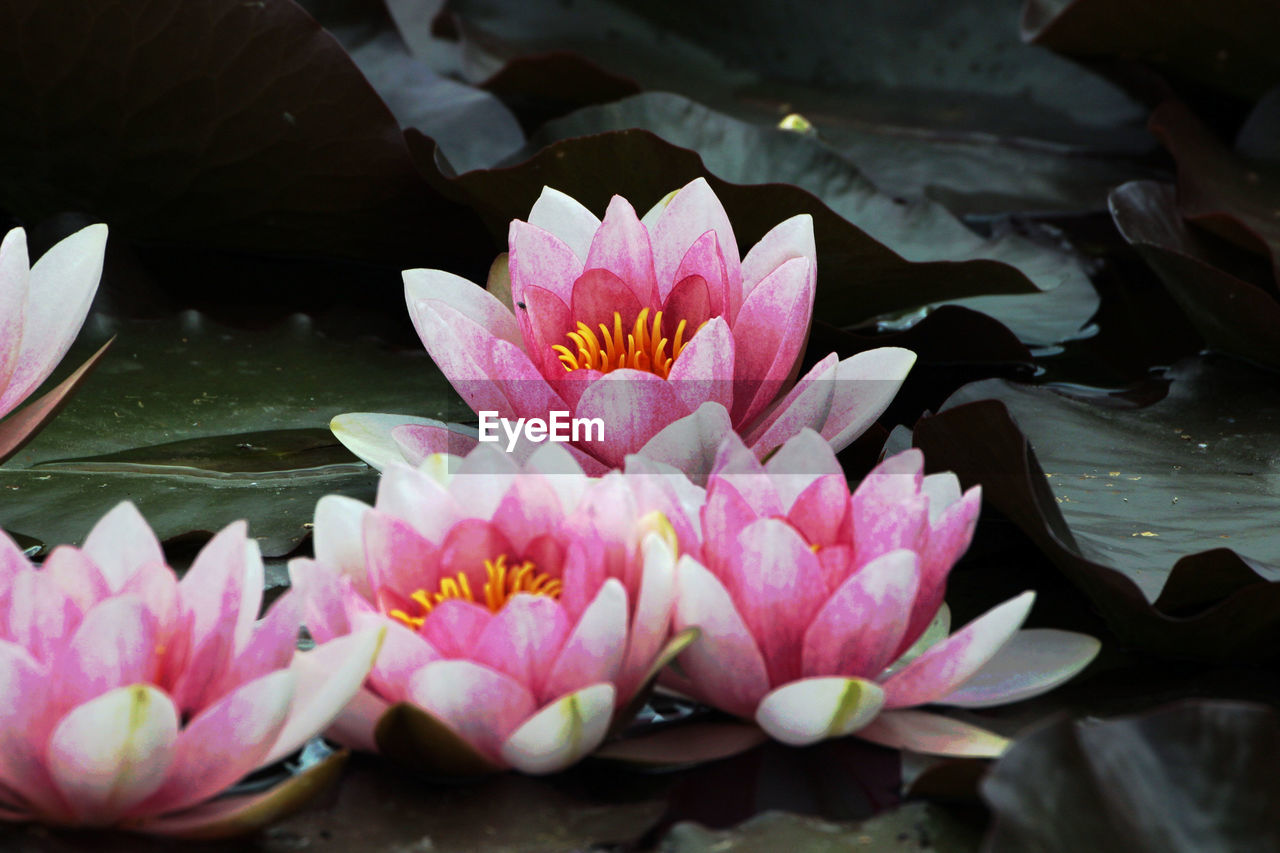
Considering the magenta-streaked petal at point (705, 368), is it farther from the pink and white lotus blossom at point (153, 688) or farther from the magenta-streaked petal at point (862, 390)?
the pink and white lotus blossom at point (153, 688)

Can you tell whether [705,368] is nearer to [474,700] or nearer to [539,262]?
[539,262]

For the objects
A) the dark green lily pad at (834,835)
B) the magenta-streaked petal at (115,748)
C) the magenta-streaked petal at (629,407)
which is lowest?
the dark green lily pad at (834,835)

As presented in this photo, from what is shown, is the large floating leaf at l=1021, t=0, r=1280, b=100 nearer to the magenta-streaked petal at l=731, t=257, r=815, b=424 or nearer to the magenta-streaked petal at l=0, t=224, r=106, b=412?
the magenta-streaked petal at l=731, t=257, r=815, b=424

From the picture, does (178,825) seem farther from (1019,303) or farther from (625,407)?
(1019,303)

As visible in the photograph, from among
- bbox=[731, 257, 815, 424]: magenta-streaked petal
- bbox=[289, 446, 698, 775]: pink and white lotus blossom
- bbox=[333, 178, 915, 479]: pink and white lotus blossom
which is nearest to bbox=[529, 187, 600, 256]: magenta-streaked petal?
bbox=[333, 178, 915, 479]: pink and white lotus blossom

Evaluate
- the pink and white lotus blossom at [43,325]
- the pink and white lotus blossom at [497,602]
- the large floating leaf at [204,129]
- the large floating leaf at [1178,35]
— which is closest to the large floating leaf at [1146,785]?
the pink and white lotus blossom at [497,602]

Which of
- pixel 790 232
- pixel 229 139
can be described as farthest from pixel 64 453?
pixel 790 232
